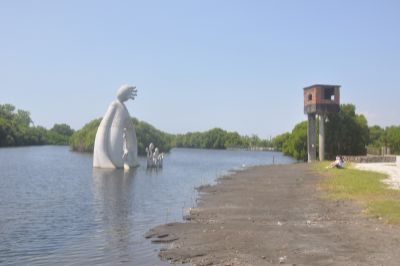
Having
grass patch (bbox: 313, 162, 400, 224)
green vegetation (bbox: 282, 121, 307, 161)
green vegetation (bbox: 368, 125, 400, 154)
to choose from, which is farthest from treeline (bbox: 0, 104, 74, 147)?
grass patch (bbox: 313, 162, 400, 224)

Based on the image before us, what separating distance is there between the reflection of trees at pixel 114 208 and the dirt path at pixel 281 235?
4.38ft

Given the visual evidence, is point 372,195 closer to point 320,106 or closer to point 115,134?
point 115,134

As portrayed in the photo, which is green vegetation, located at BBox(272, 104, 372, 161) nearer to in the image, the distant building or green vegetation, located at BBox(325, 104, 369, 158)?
green vegetation, located at BBox(325, 104, 369, 158)

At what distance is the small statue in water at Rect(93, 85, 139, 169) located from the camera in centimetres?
4997

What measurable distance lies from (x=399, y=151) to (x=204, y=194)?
7117cm

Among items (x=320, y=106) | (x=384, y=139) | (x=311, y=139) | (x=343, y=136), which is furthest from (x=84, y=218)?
(x=384, y=139)

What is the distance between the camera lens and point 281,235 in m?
15.6

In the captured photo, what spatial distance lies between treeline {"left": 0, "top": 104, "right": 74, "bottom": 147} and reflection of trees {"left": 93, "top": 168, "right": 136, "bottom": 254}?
99.2 metres

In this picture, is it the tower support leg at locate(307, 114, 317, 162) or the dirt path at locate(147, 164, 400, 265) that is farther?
the tower support leg at locate(307, 114, 317, 162)

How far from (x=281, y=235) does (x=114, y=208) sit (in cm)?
1088

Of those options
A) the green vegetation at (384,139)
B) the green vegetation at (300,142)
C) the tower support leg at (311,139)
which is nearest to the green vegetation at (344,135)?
the tower support leg at (311,139)

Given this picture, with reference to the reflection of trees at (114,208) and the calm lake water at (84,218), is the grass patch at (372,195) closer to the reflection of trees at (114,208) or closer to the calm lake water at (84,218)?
the calm lake water at (84,218)

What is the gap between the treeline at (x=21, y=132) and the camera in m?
133

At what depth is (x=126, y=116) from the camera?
51188 mm
